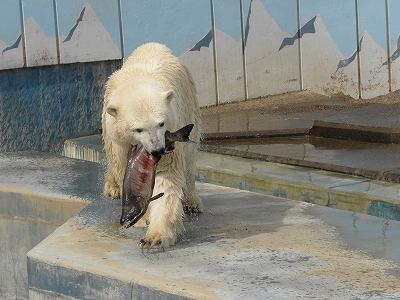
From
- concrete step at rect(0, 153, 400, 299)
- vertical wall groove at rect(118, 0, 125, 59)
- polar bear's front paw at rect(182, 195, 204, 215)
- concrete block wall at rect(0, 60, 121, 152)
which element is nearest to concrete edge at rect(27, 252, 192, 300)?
concrete step at rect(0, 153, 400, 299)

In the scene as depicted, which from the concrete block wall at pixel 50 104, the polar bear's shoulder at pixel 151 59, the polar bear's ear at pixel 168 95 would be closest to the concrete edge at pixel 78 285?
the polar bear's ear at pixel 168 95

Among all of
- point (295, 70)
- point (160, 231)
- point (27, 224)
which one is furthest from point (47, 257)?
point (295, 70)

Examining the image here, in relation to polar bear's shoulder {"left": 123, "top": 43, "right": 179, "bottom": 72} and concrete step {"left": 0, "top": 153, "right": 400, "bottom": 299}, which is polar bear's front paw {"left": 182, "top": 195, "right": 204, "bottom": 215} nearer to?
concrete step {"left": 0, "top": 153, "right": 400, "bottom": 299}

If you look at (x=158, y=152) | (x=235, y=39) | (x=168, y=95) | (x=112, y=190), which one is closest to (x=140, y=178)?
(x=158, y=152)

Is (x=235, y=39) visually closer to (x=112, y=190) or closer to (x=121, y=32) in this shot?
(x=121, y=32)

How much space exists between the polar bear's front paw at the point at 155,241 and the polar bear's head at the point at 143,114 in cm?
45

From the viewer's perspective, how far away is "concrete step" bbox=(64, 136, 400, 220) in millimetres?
6066

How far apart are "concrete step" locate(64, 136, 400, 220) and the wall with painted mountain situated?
6.09 feet

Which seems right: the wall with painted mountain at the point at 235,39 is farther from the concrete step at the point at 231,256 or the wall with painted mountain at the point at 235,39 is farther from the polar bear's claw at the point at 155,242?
the polar bear's claw at the point at 155,242

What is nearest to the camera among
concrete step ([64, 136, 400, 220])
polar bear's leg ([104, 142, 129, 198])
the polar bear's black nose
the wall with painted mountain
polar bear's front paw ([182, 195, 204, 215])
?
the polar bear's black nose

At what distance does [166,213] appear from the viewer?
15.5 ft

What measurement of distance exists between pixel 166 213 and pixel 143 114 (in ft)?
1.68

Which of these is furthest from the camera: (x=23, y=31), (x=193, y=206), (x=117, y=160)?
(x=23, y=31)

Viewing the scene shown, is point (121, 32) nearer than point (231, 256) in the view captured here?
No
